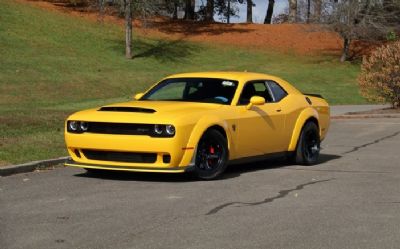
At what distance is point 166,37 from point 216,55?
4.71 meters

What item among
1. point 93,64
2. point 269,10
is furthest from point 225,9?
point 93,64

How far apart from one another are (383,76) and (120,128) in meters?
18.1

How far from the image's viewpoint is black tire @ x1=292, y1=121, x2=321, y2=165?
11555mm

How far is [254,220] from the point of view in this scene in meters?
7.17

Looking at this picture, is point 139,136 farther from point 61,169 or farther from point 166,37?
point 166,37

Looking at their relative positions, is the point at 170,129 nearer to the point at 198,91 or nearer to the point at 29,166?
the point at 198,91

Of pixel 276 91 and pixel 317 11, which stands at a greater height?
pixel 317 11

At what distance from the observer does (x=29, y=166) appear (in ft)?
34.9

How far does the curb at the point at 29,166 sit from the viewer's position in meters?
10.2

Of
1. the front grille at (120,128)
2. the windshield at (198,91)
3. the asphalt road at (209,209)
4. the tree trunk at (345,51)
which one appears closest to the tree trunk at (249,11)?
the tree trunk at (345,51)

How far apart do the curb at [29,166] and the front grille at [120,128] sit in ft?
4.74

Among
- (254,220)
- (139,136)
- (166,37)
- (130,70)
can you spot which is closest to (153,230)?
(254,220)

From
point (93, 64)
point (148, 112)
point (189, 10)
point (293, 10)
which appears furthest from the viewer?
point (189, 10)

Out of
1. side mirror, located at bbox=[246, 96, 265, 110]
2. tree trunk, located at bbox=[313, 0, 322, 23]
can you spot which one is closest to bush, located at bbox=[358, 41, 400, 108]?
tree trunk, located at bbox=[313, 0, 322, 23]
